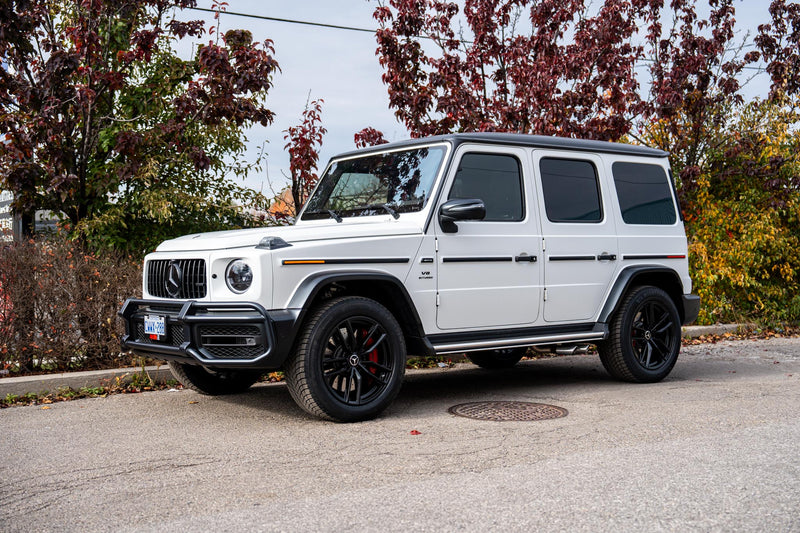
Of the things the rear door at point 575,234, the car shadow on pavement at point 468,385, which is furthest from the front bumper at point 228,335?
the rear door at point 575,234

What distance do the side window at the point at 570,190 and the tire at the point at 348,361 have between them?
2.04 m

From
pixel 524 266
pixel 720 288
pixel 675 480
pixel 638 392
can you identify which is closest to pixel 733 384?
pixel 638 392

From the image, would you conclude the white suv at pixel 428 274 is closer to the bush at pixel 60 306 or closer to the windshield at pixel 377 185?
the windshield at pixel 377 185

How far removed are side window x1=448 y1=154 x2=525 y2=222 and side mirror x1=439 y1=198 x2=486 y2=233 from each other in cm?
22

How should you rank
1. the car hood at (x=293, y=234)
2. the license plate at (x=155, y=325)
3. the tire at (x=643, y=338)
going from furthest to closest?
the tire at (x=643, y=338), the license plate at (x=155, y=325), the car hood at (x=293, y=234)

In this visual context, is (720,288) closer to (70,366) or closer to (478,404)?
(478,404)

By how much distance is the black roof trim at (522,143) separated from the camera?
653cm

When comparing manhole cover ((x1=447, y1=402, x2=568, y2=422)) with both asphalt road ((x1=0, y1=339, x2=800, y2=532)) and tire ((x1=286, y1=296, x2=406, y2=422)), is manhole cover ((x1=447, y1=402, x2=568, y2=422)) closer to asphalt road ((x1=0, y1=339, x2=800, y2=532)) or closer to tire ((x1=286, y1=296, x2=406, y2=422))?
asphalt road ((x1=0, y1=339, x2=800, y2=532))

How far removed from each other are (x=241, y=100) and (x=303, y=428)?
475cm

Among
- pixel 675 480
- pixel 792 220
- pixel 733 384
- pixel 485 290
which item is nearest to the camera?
pixel 675 480

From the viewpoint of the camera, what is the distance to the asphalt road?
3693 mm

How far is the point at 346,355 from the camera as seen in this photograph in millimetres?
5738

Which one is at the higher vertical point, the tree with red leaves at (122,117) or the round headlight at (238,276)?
the tree with red leaves at (122,117)

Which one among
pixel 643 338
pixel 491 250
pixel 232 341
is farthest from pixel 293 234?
pixel 643 338
